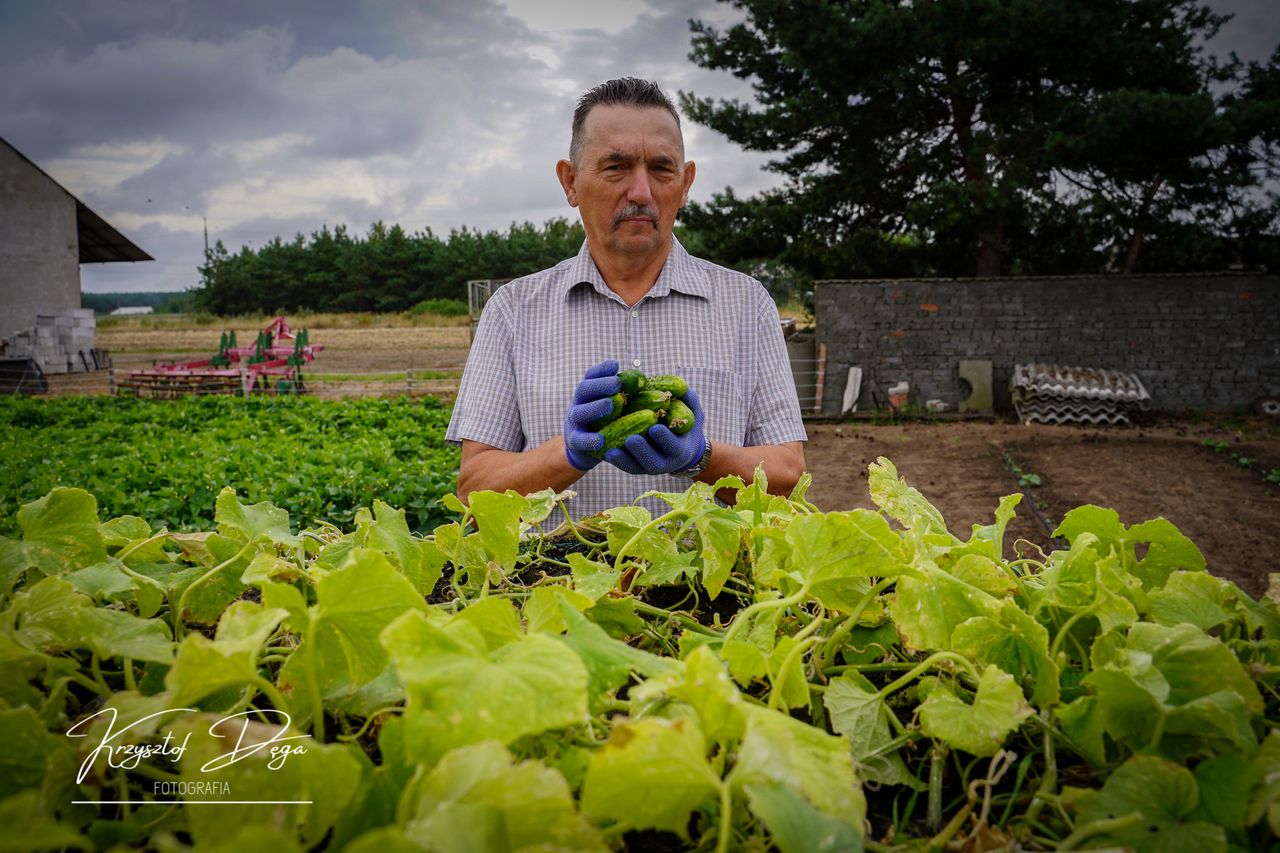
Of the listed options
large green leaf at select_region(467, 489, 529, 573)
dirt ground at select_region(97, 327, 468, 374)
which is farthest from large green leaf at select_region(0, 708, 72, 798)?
dirt ground at select_region(97, 327, 468, 374)

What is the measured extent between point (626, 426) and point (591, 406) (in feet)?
0.31

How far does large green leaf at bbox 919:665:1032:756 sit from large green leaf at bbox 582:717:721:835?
21cm

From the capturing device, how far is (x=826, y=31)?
12664mm

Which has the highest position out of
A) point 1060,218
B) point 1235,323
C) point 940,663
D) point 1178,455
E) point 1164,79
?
point 1164,79

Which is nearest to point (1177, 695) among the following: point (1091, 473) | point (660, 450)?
point (660, 450)

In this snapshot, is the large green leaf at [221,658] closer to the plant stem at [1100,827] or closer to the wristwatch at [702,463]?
the plant stem at [1100,827]

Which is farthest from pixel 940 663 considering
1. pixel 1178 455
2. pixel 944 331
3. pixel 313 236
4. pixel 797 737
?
pixel 313 236

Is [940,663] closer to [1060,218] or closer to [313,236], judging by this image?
[1060,218]

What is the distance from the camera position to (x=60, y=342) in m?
23.0

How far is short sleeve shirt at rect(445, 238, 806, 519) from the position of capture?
2857mm

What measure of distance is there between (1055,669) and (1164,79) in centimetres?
1546

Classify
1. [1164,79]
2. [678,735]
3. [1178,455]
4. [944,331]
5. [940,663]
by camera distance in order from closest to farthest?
[678,735] → [940,663] → [1178,455] → [1164,79] → [944,331]

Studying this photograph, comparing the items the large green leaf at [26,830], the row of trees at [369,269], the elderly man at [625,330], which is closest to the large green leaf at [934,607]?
the large green leaf at [26,830]

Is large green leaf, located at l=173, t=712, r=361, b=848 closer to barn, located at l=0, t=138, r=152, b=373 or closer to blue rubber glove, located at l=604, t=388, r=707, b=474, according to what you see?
blue rubber glove, located at l=604, t=388, r=707, b=474
